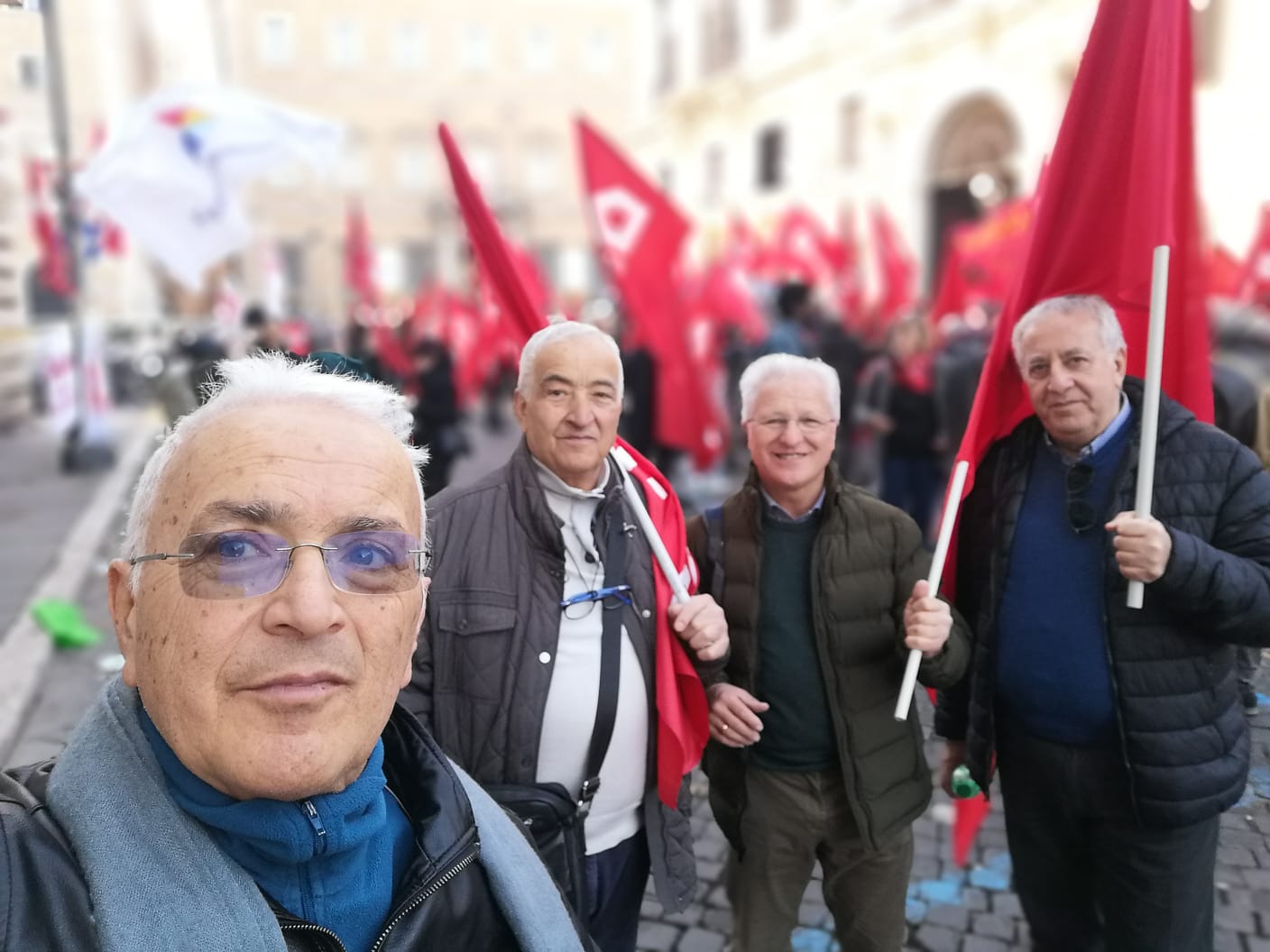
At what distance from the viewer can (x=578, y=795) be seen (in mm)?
1947

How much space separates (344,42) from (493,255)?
46692 millimetres

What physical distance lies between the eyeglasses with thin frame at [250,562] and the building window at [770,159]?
26225 mm

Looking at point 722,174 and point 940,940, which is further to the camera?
point 722,174

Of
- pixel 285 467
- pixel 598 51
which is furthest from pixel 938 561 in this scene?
pixel 598 51

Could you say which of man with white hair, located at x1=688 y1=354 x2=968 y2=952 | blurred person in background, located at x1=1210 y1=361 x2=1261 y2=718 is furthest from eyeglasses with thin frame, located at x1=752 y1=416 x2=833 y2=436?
blurred person in background, located at x1=1210 y1=361 x2=1261 y2=718

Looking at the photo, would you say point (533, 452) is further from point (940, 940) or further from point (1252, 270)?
point (1252, 270)

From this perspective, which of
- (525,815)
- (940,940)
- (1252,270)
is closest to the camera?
(525,815)

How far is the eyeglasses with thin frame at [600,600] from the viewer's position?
196 cm

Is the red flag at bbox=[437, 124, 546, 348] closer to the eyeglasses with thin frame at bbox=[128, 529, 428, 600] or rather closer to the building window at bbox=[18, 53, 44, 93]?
the eyeglasses with thin frame at bbox=[128, 529, 428, 600]

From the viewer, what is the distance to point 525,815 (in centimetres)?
182

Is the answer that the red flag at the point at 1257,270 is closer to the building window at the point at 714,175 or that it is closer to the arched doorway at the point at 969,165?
the arched doorway at the point at 969,165

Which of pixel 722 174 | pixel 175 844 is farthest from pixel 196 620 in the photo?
pixel 722 174

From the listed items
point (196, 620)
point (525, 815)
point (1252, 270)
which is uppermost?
point (1252, 270)

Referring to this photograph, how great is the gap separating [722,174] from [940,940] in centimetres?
2817
